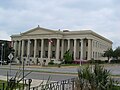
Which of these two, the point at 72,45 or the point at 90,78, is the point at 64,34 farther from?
the point at 90,78

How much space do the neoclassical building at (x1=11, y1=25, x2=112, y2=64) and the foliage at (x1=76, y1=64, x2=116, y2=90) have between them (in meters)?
73.6

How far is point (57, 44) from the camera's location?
90625 millimetres

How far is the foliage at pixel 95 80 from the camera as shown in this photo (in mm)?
9320

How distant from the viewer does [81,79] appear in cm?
1021

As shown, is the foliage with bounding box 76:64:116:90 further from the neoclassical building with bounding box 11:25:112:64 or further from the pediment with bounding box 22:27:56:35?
the pediment with bounding box 22:27:56:35

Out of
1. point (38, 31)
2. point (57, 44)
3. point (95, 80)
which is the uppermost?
point (38, 31)

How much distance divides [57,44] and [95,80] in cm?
8119

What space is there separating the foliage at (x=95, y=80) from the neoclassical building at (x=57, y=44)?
242ft

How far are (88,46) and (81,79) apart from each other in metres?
77.5

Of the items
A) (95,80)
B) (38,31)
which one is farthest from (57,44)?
(95,80)

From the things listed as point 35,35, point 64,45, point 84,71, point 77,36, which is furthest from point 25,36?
point 84,71

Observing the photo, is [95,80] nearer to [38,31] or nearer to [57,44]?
[57,44]

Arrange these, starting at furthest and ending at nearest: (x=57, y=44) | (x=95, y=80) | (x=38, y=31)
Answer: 1. (x=38, y=31)
2. (x=57, y=44)
3. (x=95, y=80)

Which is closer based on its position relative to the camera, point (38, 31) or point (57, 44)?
point (57, 44)
